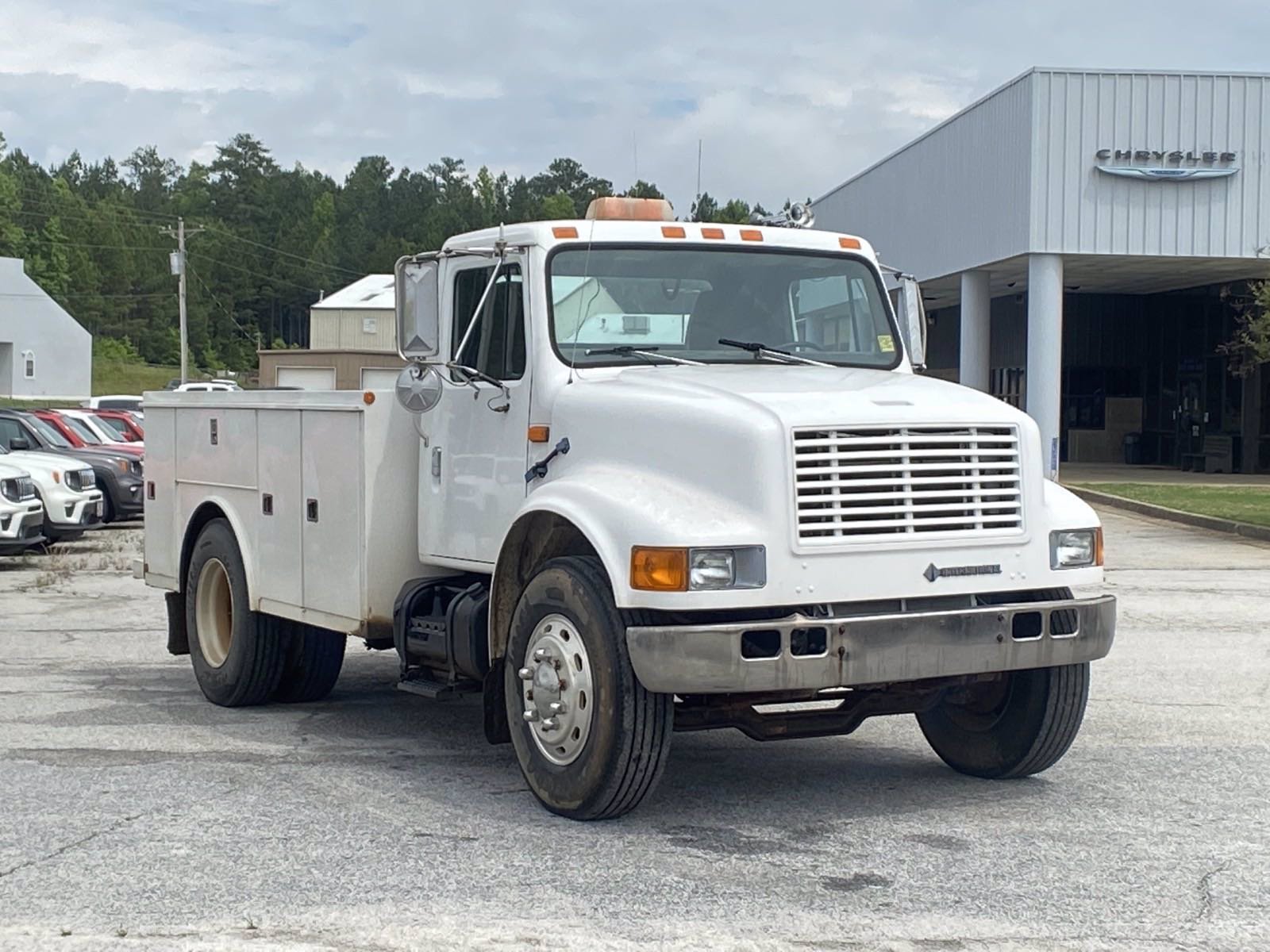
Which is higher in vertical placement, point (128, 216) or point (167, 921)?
point (128, 216)

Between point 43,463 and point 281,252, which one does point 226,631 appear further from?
point 281,252

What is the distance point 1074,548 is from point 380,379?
3.52m

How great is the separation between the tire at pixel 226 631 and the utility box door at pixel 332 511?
78 cm

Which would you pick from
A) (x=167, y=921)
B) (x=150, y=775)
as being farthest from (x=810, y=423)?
(x=150, y=775)

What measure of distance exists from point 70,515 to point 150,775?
40.0ft

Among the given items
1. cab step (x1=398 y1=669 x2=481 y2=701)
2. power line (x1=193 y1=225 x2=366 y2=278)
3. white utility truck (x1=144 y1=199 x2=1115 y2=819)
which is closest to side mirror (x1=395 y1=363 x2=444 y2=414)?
white utility truck (x1=144 y1=199 x2=1115 y2=819)

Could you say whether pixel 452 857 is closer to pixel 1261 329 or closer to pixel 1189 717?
pixel 1189 717

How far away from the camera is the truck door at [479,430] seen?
7559 millimetres

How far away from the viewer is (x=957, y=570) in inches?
263

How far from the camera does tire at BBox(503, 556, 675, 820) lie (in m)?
6.47

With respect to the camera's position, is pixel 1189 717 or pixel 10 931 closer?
pixel 10 931

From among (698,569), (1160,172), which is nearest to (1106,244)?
(1160,172)

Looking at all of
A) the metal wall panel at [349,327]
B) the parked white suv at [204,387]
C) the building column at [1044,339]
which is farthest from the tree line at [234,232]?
the building column at [1044,339]

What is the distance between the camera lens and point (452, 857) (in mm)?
6254
